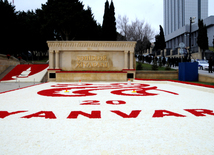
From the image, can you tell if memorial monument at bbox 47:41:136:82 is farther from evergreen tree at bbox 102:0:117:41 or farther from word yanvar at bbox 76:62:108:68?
evergreen tree at bbox 102:0:117:41

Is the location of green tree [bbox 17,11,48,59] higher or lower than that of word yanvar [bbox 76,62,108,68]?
higher

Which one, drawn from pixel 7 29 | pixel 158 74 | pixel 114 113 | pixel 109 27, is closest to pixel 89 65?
pixel 158 74

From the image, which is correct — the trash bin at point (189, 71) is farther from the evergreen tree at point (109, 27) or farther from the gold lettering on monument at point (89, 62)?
the evergreen tree at point (109, 27)

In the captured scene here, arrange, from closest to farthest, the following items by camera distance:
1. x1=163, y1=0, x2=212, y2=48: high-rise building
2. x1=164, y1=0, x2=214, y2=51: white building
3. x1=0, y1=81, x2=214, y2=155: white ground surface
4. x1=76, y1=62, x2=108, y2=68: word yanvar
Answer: x1=0, y1=81, x2=214, y2=155: white ground surface < x1=76, y1=62, x2=108, y2=68: word yanvar < x1=164, y1=0, x2=214, y2=51: white building < x1=163, y1=0, x2=212, y2=48: high-rise building

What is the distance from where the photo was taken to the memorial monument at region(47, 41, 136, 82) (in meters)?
22.6

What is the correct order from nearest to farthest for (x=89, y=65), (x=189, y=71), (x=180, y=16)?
(x=189, y=71) → (x=89, y=65) → (x=180, y=16)

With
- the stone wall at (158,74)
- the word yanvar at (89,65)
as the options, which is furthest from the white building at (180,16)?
the word yanvar at (89,65)

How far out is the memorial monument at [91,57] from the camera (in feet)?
74.1

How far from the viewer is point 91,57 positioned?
22.8m

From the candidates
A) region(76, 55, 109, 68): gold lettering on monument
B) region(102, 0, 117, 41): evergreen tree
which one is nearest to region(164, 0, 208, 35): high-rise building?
region(102, 0, 117, 41): evergreen tree

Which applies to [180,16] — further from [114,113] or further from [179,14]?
[114,113]

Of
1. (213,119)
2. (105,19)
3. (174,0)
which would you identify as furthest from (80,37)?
(174,0)

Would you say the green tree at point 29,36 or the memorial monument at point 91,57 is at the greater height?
the green tree at point 29,36

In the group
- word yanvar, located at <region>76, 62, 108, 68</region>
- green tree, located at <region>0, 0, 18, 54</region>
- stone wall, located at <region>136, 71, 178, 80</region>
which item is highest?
green tree, located at <region>0, 0, 18, 54</region>
